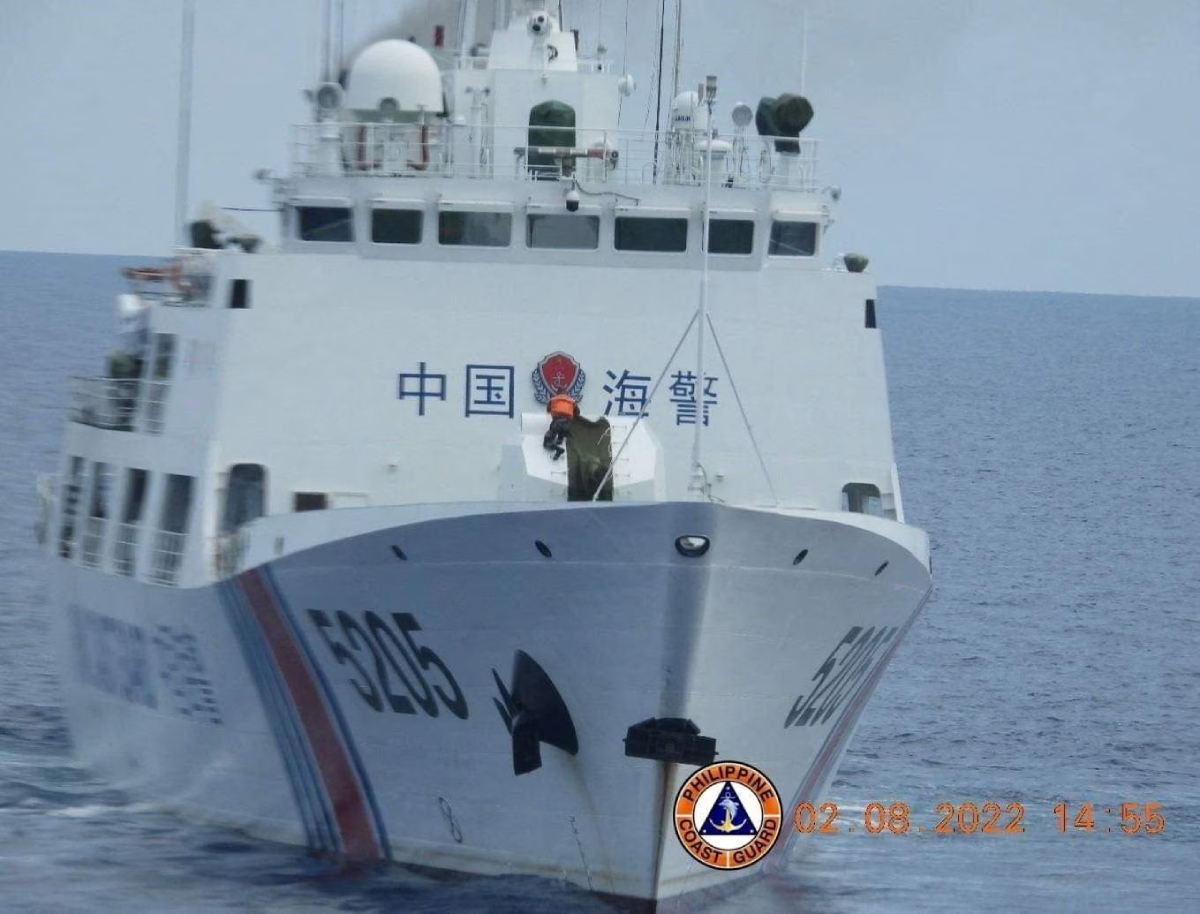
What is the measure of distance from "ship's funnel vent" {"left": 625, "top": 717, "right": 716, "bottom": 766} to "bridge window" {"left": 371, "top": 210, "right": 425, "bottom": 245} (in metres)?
6.43

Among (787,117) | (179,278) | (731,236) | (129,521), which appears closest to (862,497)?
(731,236)

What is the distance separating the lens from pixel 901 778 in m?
28.7

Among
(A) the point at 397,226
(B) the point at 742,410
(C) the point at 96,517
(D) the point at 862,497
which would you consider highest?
(A) the point at 397,226

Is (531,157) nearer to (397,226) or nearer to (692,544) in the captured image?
(397,226)

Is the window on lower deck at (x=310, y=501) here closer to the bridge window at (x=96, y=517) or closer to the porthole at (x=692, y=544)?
the bridge window at (x=96, y=517)

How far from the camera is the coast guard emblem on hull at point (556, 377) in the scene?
2238 cm

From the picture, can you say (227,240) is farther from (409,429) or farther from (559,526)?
(559,526)

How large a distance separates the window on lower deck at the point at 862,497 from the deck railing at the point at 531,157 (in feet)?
10.5

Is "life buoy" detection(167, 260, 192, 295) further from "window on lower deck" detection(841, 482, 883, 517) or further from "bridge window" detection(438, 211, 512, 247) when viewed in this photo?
"window on lower deck" detection(841, 482, 883, 517)

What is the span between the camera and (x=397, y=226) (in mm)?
22844

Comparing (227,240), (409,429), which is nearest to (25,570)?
(227,240)

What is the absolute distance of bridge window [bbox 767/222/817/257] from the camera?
23.4 metres
